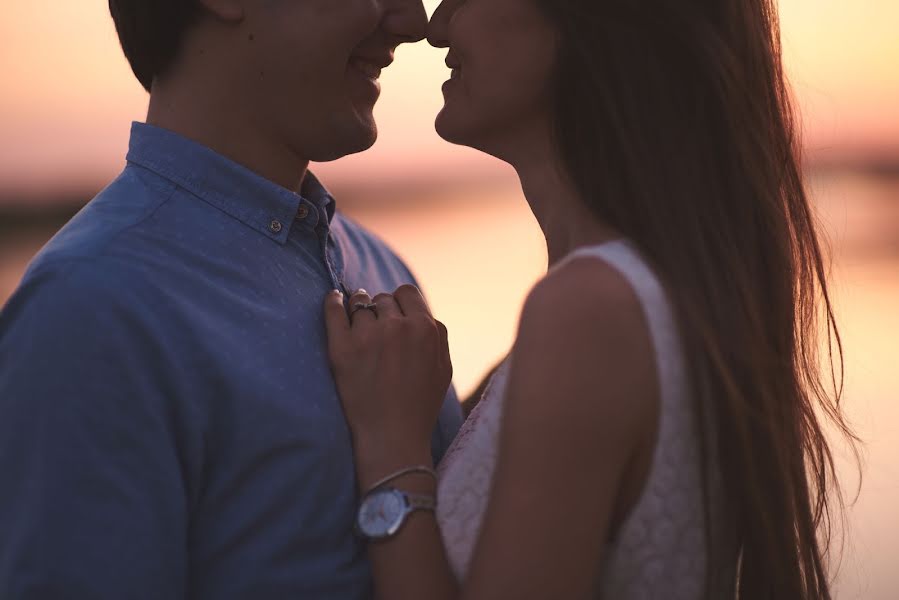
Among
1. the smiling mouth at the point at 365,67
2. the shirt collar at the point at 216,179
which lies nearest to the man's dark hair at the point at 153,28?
the shirt collar at the point at 216,179

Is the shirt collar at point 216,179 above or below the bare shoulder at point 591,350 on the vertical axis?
above

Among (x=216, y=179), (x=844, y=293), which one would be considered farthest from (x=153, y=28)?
(x=844, y=293)

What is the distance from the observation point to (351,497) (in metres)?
1.83

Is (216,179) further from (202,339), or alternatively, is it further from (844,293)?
(844,293)

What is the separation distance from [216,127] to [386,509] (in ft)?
2.48

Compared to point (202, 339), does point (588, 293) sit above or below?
above

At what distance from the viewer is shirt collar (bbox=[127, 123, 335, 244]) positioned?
1909mm

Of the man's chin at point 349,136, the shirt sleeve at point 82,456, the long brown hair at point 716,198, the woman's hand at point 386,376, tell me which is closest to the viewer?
the shirt sleeve at point 82,456

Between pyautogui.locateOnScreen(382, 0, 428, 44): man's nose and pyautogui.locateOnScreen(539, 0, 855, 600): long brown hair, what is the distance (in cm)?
46

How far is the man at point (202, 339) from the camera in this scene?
156cm

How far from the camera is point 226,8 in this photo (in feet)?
6.54

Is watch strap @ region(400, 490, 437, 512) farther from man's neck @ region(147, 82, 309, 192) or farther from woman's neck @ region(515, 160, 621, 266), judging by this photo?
man's neck @ region(147, 82, 309, 192)

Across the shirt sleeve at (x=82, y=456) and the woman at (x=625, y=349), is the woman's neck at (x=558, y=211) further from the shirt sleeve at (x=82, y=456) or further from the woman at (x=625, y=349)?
the shirt sleeve at (x=82, y=456)

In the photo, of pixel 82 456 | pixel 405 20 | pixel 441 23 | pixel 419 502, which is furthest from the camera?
pixel 405 20
